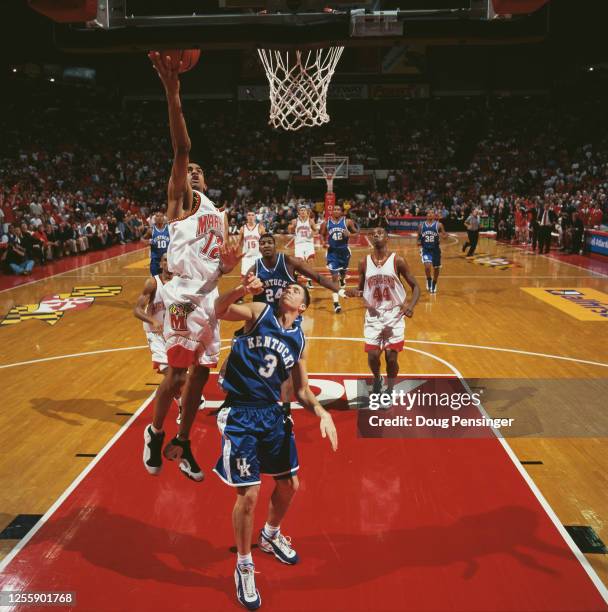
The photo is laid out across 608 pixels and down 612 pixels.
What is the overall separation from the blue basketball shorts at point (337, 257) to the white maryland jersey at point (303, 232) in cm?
94

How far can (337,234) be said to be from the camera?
42.7 feet

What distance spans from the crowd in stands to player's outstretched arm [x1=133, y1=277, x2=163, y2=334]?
55.0ft

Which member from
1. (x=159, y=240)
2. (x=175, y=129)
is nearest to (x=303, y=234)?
(x=159, y=240)

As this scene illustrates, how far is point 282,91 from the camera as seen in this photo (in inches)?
477

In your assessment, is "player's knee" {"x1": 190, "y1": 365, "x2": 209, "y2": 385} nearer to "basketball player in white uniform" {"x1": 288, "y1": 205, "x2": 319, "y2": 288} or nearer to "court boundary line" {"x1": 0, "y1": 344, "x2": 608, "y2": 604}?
"court boundary line" {"x1": 0, "y1": 344, "x2": 608, "y2": 604}

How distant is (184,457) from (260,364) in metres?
1.37

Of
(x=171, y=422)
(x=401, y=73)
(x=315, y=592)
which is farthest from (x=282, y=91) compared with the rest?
(x=401, y=73)

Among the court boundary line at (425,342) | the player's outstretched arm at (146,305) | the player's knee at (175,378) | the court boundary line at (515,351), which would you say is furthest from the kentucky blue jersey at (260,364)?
the court boundary line at (515,351)

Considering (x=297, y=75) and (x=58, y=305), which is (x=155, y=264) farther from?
(x=297, y=75)

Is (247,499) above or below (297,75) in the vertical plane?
below

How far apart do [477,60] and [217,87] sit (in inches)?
627

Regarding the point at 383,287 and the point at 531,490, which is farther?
the point at 383,287

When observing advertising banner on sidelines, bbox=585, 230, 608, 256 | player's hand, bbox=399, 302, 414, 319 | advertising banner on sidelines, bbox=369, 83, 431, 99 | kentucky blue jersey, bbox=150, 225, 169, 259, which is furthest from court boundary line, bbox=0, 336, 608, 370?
Answer: advertising banner on sidelines, bbox=369, 83, 431, 99

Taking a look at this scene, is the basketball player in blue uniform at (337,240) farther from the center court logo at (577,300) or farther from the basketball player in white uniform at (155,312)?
the basketball player in white uniform at (155,312)
